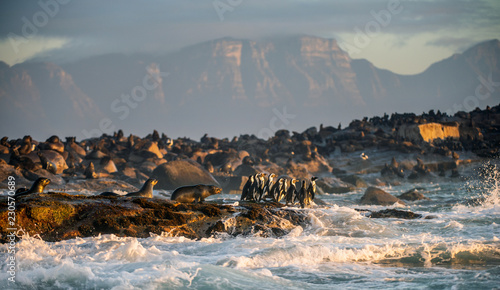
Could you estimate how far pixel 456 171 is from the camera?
4416cm

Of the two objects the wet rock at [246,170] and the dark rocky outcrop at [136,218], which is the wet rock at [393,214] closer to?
the dark rocky outcrop at [136,218]

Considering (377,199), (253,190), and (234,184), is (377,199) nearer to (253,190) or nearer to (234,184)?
(234,184)

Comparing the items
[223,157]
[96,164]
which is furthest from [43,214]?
[223,157]

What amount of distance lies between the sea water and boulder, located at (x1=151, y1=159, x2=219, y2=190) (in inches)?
626

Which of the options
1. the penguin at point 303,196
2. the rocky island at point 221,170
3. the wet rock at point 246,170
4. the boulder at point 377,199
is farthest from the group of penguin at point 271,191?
the wet rock at point 246,170

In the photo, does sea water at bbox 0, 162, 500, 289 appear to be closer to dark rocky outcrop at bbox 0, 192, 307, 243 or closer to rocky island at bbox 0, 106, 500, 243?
dark rocky outcrop at bbox 0, 192, 307, 243

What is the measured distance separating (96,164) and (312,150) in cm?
1967

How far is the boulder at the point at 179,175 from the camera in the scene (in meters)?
31.8

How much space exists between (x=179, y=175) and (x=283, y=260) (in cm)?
2007

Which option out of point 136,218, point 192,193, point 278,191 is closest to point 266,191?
point 278,191

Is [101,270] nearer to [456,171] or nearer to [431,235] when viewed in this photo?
[431,235]

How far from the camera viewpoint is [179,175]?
1268 inches

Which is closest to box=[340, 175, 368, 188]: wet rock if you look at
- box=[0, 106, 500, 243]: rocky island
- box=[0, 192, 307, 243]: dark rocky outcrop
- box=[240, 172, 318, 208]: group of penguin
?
box=[0, 106, 500, 243]: rocky island

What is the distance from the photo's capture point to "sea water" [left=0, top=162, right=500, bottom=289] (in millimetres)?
10656
